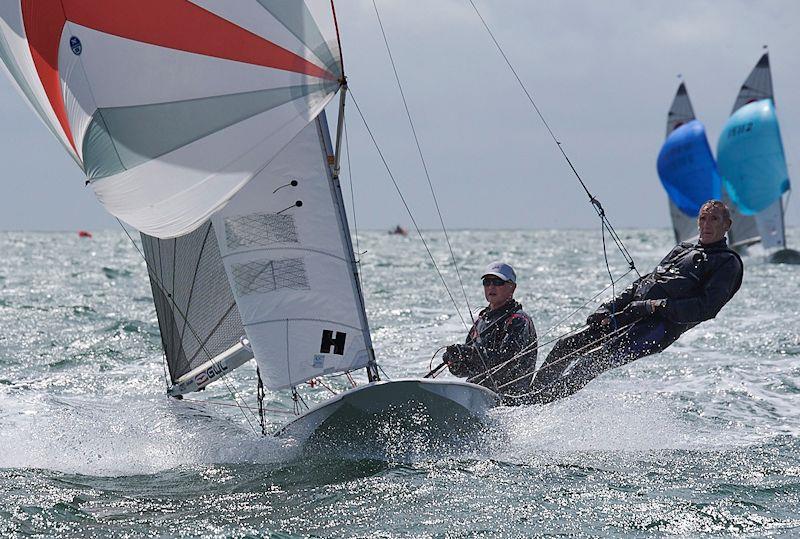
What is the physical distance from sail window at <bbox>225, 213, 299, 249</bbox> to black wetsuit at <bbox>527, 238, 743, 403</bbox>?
76.6 inches

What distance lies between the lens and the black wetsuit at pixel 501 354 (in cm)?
687

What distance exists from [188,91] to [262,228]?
0.95m

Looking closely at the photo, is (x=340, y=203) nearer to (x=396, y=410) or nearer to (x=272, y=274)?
(x=272, y=274)

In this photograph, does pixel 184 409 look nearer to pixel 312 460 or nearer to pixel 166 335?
pixel 166 335

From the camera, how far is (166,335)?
27.0 feet

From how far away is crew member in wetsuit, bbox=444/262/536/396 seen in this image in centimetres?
687

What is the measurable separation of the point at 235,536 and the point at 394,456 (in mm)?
1568

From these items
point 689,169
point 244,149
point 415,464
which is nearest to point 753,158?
point 689,169

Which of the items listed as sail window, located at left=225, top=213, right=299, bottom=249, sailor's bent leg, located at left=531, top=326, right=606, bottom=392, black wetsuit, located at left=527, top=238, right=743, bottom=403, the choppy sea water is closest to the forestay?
sail window, located at left=225, top=213, right=299, bottom=249

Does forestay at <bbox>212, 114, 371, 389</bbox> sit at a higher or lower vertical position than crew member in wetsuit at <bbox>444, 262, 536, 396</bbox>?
higher

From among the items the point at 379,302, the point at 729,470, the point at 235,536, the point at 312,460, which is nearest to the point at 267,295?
the point at 312,460

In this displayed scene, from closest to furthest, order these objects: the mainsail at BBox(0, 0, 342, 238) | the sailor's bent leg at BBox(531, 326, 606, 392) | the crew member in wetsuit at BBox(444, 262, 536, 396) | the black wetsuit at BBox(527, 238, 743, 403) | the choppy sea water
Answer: the choppy sea water → the mainsail at BBox(0, 0, 342, 238) → the black wetsuit at BBox(527, 238, 743, 403) → the crew member in wetsuit at BBox(444, 262, 536, 396) → the sailor's bent leg at BBox(531, 326, 606, 392)

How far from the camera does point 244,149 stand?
Answer: 5980mm

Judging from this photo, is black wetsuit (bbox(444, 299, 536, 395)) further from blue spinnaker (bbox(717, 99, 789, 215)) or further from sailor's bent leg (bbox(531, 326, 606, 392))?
blue spinnaker (bbox(717, 99, 789, 215))
